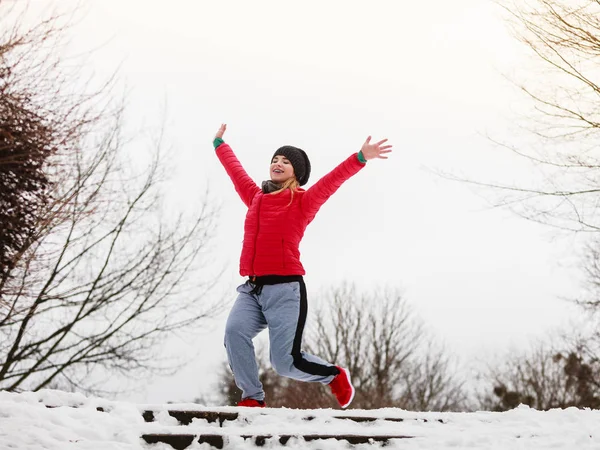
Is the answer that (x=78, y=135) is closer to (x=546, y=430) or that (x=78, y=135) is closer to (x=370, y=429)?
(x=370, y=429)

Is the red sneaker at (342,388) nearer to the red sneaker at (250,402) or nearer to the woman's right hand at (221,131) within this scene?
the red sneaker at (250,402)

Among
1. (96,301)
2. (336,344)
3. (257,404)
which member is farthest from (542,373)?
(257,404)

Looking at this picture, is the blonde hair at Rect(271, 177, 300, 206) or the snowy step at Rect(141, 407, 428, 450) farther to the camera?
the blonde hair at Rect(271, 177, 300, 206)

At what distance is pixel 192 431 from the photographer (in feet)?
12.9

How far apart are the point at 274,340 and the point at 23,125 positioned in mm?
2906

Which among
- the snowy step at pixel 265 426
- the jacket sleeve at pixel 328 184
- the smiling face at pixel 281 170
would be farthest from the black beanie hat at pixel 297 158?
the snowy step at pixel 265 426

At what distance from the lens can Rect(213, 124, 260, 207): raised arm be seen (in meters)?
5.60

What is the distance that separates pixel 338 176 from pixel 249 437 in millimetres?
2184

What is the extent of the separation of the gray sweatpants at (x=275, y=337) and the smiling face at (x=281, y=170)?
983 mm

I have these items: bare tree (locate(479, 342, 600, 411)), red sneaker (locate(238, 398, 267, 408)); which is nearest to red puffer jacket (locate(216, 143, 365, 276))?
red sneaker (locate(238, 398, 267, 408))

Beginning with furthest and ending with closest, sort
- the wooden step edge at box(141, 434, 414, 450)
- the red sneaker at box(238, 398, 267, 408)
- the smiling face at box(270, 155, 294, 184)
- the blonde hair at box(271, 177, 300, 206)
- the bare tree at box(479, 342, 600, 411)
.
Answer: the bare tree at box(479, 342, 600, 411)
the smiling face at box(270, 155, 294, 184)
the blonde hair at box(271, 177, 300, 206)
the red sneaker at box(238, 398, 267, 408)
the wooden step edge at box(141, 434, 414, 450)

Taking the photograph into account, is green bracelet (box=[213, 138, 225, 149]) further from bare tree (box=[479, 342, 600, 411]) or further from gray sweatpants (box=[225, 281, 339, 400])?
bare tree (box=[479, 342, 600, 411])

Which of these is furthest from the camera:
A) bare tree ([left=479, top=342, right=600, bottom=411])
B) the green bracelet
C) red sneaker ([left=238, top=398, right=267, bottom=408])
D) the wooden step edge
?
bare tree ([left=479, top=342, right=600, bottom=411])

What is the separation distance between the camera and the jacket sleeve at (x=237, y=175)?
18.4 ft
